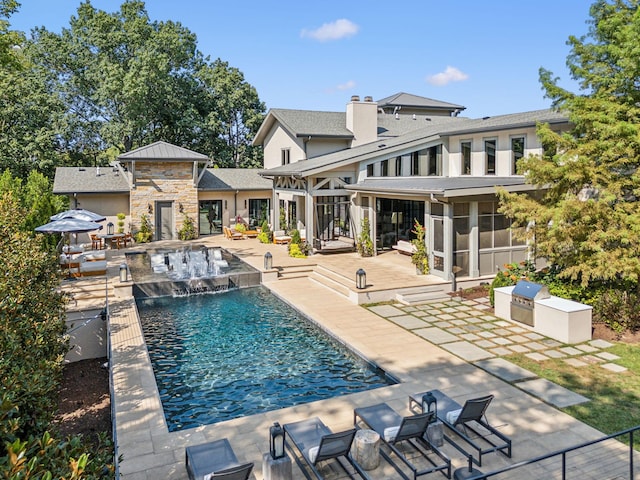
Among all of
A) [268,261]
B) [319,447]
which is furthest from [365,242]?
[319,447]

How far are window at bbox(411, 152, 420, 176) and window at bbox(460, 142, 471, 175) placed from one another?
1961 mm

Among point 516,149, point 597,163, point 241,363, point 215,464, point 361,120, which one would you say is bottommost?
point 241,363

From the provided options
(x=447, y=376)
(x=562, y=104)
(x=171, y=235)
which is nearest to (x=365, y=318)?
(x=447, y=376)

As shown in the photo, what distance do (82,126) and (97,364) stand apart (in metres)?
31.5

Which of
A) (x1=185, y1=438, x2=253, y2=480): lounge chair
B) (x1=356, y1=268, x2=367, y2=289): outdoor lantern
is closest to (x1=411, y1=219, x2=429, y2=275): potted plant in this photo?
(x1=356, y1=268, x2=367, y2=289): outdoor lantern

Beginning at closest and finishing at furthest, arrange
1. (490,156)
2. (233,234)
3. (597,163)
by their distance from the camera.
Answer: (597,163)
(490,156)
(233,234)

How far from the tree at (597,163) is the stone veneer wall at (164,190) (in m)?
20.1

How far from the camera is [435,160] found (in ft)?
71.6

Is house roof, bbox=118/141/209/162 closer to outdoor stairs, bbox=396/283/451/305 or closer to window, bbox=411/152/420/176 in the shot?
window, bbox=411/152/420/176

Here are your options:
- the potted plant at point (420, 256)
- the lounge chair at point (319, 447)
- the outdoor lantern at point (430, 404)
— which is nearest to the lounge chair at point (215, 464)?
the lounge chair at point (319, 447)

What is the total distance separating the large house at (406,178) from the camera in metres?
17.0

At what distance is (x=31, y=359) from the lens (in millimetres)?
5148

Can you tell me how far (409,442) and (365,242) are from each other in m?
15.3

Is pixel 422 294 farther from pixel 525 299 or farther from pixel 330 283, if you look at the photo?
pixel 525 299
